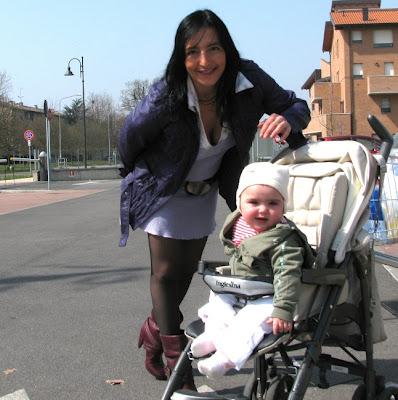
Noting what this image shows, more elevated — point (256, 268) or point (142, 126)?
point (142, 126)

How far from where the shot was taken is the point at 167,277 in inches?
130

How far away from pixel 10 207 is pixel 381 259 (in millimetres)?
15015

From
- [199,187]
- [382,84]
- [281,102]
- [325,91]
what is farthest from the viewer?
[325,91]

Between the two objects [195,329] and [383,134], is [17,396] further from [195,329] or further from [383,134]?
[383,134]

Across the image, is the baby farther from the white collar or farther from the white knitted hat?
the white collar

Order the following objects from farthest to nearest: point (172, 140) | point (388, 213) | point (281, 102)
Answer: point (388, 213)
point (281, 102)
point (172, 140)

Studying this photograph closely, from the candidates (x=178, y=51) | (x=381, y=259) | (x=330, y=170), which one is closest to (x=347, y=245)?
(x=330, y=170)

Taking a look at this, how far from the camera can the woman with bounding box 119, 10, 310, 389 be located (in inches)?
116

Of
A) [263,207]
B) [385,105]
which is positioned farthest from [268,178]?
[385,105]

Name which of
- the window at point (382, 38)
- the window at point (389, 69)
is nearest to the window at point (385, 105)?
the window at point (389, 69)

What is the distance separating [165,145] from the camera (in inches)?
120

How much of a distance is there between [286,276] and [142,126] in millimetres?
1080

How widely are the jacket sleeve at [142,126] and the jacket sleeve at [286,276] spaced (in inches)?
36.2

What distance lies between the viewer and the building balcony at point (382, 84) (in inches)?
2066
